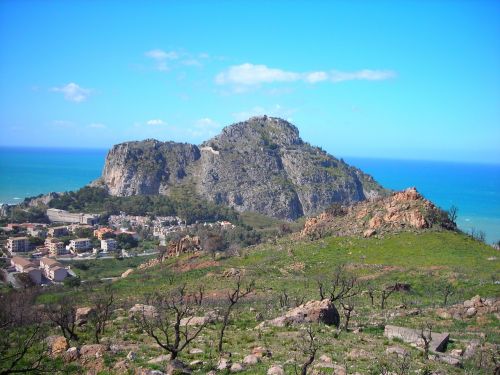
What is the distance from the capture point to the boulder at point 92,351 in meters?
18.2

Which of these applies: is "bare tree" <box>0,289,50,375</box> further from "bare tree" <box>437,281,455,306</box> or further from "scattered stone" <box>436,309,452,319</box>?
"bare tree" <box>437,281,455,306</box>

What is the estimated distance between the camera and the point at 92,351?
18688 millimetres

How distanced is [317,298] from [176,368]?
67.4ft

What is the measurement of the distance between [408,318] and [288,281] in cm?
1873

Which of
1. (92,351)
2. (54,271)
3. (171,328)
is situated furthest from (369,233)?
(54,271)

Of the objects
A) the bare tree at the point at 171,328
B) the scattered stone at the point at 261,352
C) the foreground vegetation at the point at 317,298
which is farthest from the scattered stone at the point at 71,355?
the scattered stone at the point at 261,352

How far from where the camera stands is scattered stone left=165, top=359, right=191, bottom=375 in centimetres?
1533

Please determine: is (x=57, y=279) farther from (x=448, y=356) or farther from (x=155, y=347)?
(x=448, y=356)

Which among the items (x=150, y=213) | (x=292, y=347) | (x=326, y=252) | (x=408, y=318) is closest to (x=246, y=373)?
(x=292, y=347)

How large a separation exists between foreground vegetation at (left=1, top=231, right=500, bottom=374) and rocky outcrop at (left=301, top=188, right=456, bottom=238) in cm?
259

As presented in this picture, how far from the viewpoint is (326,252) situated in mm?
53969

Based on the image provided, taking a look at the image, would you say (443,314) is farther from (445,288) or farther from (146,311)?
(146,311)

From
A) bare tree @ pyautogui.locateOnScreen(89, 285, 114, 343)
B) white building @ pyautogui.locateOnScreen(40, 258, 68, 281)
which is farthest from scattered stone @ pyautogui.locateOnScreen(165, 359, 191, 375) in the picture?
white building @ pyautogui.locateOnScreen(40, 258, 68, 281)

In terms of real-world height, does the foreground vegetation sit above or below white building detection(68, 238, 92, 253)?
above
